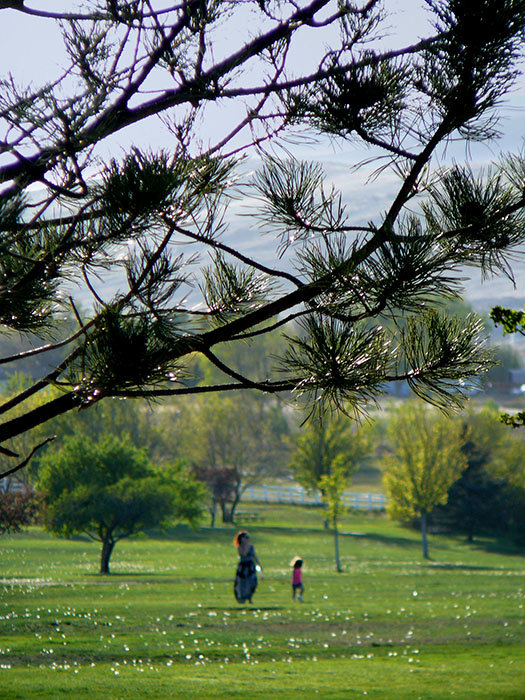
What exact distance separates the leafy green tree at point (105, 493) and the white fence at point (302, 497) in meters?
22.9

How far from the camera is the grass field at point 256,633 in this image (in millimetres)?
9297

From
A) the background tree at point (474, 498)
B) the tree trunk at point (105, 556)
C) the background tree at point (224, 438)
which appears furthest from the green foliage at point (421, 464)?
the tree trunk at point (105, 556)

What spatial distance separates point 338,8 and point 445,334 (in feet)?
6.38

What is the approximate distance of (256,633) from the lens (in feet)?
42.9

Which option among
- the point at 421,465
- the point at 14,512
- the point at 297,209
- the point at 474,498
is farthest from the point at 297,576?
the point at 474,498

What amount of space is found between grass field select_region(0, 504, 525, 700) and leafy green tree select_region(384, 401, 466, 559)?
674 cm

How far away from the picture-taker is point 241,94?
15.1 feet

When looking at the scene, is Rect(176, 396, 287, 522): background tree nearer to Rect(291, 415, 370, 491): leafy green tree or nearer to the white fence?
the white fence

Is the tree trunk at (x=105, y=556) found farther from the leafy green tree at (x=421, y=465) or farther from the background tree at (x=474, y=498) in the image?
the background tree at (x=474, y=498)

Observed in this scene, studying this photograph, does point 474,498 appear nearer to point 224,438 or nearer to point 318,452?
point 318,452

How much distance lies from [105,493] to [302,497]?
29.5m

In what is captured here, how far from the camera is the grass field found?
9297mm

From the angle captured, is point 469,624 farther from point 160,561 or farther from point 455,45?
point 160,561

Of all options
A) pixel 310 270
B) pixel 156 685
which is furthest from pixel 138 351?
pixel 156 685
